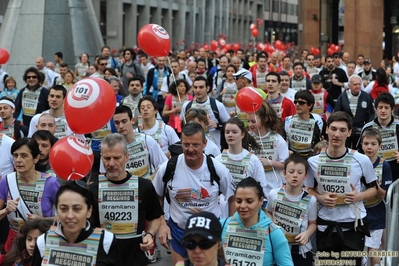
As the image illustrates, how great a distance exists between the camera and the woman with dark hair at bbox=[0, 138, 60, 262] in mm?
8258

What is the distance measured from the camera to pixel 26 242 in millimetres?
7340

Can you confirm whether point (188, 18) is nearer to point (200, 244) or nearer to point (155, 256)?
point (155, 256)

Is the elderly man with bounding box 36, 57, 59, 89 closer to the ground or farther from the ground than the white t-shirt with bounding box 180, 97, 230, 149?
farther from the ground

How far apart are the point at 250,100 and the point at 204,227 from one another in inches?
265

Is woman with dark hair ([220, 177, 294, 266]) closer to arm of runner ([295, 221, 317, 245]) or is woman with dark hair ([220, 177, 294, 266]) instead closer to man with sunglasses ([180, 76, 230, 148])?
arm of runner ([295, 221, 317, 245])

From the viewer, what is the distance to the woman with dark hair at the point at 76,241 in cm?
619

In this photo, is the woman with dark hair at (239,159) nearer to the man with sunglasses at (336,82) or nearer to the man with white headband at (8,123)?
the man with white headband at (8,123)

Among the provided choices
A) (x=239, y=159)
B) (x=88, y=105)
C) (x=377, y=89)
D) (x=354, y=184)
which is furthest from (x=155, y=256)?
(x=377, y=89)

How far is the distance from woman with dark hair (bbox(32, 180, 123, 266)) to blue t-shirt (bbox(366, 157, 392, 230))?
4.31 m

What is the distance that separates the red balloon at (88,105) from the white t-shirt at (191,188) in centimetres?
76

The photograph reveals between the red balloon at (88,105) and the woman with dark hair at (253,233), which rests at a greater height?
the red balloon at (88,105)

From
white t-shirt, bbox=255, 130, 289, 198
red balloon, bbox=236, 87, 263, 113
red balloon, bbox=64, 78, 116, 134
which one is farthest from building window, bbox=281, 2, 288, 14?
red balloon, bbox=64, 78, 116, 134

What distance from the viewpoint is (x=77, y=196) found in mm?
6211

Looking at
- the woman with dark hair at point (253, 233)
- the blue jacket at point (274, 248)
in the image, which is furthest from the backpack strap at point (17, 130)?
the blue jacket at point (274, 248)
